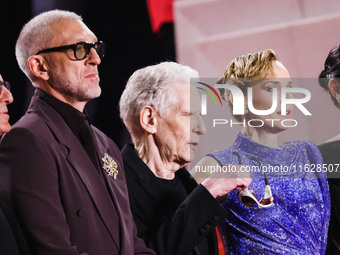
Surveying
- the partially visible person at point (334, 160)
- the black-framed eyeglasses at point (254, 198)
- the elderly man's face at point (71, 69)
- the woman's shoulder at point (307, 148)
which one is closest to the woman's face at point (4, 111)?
the elderly man's face at point (71, 69)

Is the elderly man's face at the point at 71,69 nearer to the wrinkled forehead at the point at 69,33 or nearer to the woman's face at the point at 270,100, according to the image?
the wrinkled forehead at the point at 69,33

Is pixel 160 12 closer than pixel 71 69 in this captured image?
No

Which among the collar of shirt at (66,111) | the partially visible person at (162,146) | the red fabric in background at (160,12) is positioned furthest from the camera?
the red fabric in background at (160,12)

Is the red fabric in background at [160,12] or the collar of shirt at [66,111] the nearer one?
the collar of shirt at [66,111]

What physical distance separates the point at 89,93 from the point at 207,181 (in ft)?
1.85

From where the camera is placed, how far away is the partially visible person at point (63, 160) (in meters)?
1.60

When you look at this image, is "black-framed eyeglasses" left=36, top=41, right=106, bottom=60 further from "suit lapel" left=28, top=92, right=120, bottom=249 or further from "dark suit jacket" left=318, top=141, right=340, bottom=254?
"dark suit jacket" left=318, top=141, right=340, bottom=254

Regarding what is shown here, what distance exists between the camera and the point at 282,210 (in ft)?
7.14

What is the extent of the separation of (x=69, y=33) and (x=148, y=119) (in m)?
0.50

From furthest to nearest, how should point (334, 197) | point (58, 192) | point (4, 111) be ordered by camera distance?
point (334, 197), point (4, 111), point (58, 192)

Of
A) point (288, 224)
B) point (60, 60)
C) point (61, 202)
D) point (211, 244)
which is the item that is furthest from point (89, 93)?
point (288, 224)

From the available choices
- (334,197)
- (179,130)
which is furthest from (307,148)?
(179,130)

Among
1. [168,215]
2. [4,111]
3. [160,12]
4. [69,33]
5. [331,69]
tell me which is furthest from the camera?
[160,12]

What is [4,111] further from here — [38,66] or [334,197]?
[334,197]
